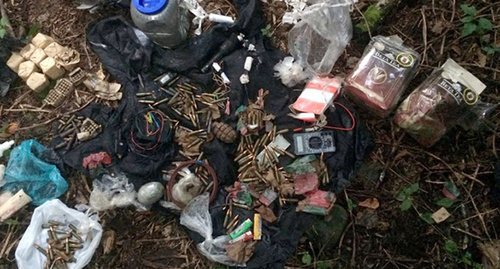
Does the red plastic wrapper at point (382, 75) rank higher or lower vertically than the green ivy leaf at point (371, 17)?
lower

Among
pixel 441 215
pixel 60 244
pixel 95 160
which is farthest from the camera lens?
pixel 95 160

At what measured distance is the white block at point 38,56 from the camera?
3.99 metres

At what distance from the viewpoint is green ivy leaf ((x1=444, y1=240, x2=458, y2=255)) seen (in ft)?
10.7

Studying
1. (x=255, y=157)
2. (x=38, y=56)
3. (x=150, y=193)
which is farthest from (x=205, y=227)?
(x=38, y=56)

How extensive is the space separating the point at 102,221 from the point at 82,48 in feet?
5.22

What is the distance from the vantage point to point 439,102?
325 centimetres

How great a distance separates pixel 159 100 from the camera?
3.80 meters

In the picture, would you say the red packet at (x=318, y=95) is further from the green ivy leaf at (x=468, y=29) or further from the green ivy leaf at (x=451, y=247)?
the green ivy leaf at (x=451, y=247)

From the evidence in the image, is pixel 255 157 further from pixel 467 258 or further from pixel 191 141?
pixel 467 258

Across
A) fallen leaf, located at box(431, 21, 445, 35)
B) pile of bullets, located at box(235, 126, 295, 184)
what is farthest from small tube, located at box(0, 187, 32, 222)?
fallen leaf, located at box(431, 21, 445, 35)

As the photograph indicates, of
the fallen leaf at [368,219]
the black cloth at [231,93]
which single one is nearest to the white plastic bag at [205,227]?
the black cloth at [231,93]

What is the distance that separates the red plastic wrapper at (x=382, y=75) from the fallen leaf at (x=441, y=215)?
2.67ft

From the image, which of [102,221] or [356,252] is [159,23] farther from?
[356,252]

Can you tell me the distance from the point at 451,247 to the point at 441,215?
0.76ft
